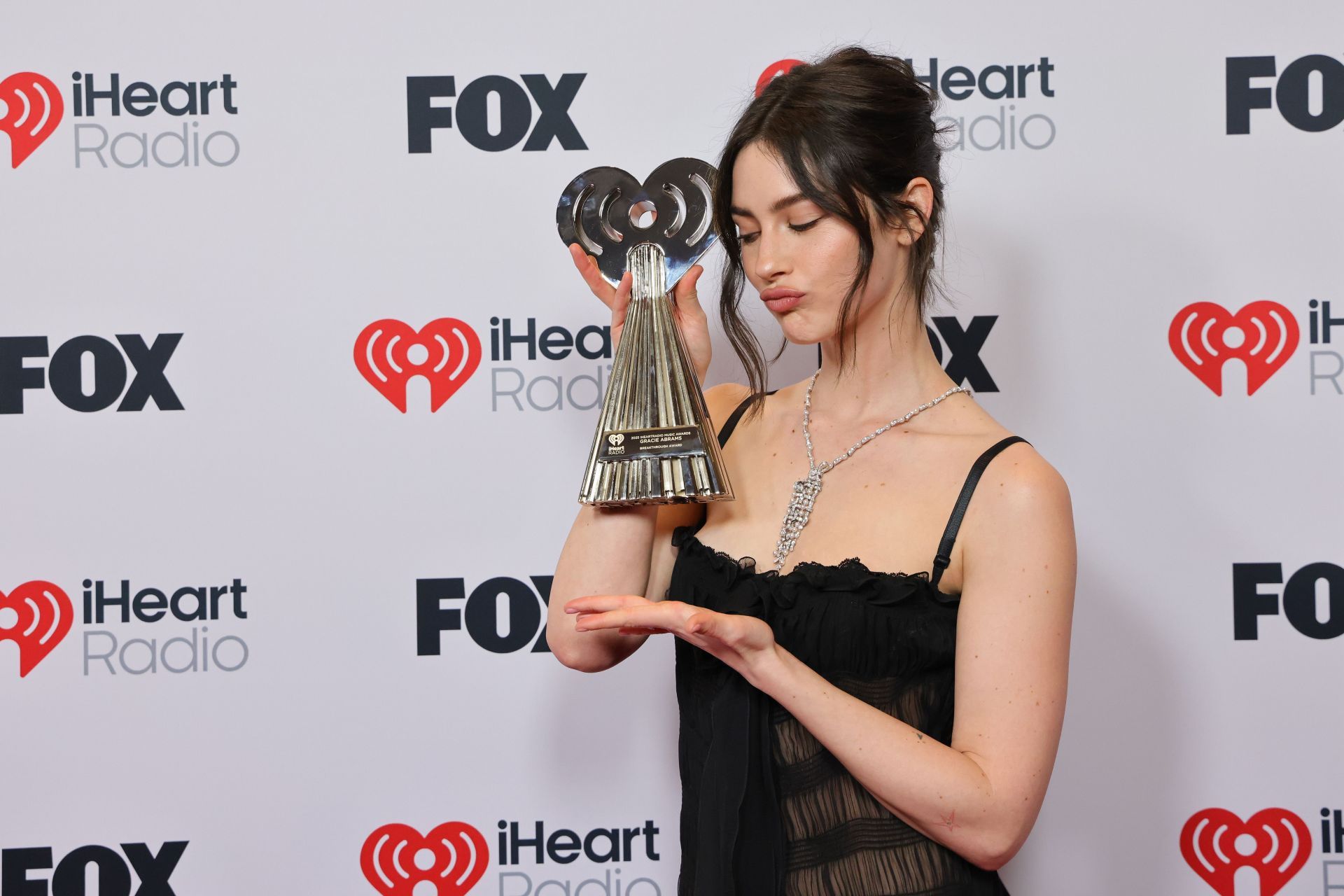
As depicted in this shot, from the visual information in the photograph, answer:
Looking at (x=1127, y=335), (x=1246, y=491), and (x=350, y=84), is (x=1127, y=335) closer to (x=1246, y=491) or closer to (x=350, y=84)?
(x=1246, y=491)

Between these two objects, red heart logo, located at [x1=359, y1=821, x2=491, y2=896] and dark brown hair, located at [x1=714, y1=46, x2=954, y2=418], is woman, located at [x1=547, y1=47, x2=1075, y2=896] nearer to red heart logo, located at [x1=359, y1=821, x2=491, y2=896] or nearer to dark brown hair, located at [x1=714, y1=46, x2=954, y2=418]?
dark brown hair, located at [x1=714, y1=46, x2=954, y2=418]

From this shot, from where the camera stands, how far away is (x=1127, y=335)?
1.69m

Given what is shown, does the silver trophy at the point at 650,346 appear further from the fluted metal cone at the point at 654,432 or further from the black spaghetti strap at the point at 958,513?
the black spaghetti strap at the point at 958,513

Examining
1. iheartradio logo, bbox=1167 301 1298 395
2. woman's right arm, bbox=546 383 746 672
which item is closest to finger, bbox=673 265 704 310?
woman's right arm, bbox=546 383 746 672

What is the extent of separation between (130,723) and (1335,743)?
5.96ft

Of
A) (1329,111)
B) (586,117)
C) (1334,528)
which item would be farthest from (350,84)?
(1334,528)

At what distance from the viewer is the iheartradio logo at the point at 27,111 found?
1.70 m

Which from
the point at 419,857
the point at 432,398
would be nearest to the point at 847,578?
the point at 432,398

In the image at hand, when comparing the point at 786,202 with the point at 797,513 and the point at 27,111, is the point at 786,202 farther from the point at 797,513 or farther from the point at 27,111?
the point at 27,111

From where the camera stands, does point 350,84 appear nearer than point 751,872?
No

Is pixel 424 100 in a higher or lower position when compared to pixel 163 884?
higher

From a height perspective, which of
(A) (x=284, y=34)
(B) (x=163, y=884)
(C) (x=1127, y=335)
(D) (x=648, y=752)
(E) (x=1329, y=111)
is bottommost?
(B) (x=163, y=884)

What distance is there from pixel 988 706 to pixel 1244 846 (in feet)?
3.27

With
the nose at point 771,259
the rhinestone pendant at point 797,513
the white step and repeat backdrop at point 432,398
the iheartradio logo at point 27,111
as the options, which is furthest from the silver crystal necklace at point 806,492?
the iheartradio logo at point 27,111
